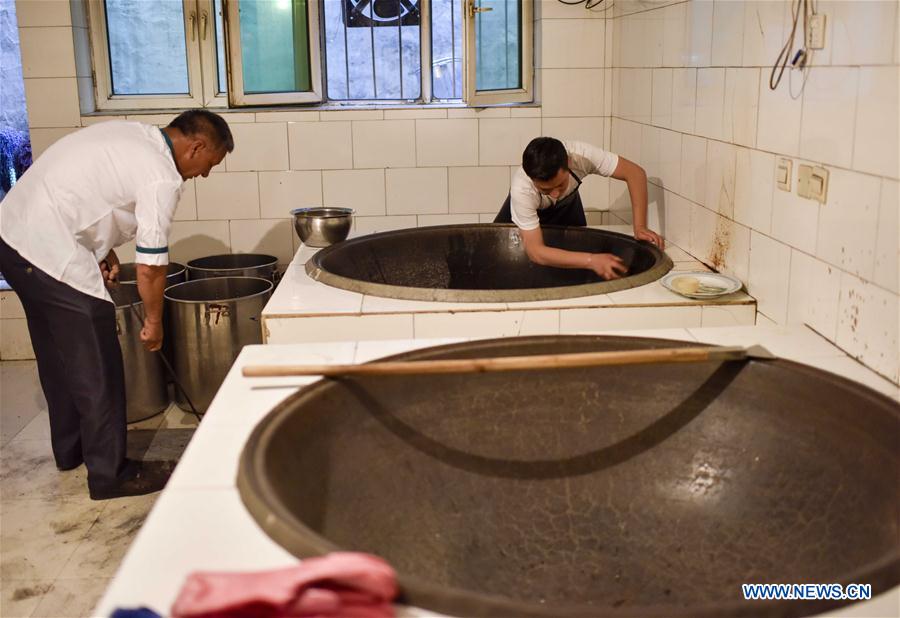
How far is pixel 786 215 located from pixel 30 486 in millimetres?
2702

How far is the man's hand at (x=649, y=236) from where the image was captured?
3193 mm

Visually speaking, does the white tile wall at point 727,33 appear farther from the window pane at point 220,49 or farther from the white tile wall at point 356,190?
the window pane at point 220,49

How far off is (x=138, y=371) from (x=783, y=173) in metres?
2.67

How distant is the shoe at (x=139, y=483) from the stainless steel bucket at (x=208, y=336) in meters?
0.50

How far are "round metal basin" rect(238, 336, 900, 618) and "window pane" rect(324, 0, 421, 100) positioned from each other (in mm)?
3037

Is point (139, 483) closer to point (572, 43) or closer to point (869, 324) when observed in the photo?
point (869, 324)

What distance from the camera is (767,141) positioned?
96.4 inches

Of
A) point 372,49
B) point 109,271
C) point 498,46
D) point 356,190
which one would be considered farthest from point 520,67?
point 109,271

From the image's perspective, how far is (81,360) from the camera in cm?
313

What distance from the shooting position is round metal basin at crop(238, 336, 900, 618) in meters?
1.58

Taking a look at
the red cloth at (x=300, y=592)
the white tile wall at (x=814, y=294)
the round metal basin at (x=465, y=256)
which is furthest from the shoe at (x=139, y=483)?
the red cloth at (x=300, y=592)

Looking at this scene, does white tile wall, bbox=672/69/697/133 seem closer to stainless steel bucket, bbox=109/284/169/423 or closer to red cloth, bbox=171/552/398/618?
stainless steel bucket, bbox=109/284/169/423

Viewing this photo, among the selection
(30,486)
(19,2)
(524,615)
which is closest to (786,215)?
(524,615)

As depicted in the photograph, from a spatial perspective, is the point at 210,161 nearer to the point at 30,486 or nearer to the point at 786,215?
the point at 30,486
